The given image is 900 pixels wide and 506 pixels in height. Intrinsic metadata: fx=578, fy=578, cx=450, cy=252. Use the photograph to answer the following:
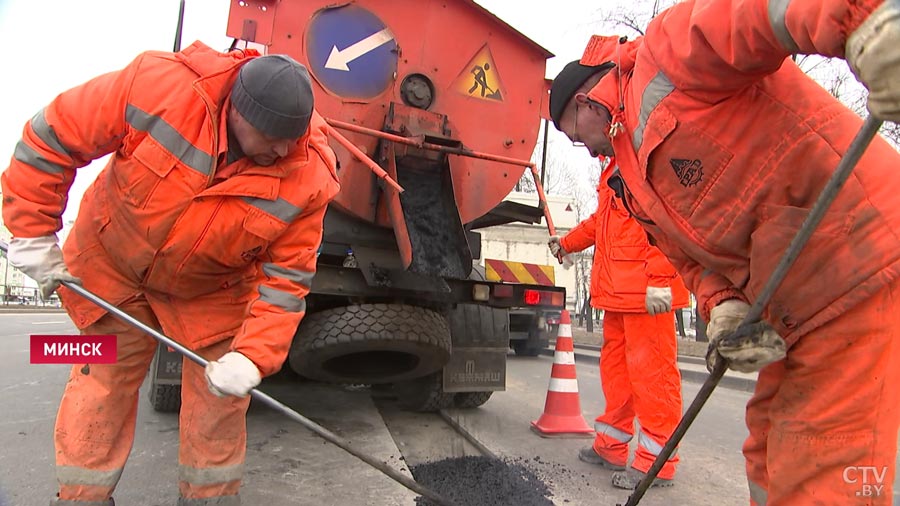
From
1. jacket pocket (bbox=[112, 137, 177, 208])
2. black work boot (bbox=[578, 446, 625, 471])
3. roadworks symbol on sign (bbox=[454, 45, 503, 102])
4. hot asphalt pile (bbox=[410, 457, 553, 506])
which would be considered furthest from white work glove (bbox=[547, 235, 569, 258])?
jacket pocket (bbox=[112, 137, 177, 208])

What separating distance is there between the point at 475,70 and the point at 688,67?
2.87 meters

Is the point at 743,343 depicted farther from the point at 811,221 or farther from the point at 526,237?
the point at 526,237

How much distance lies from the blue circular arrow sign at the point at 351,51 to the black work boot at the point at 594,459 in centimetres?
263

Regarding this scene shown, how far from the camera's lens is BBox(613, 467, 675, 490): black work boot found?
3.08 m

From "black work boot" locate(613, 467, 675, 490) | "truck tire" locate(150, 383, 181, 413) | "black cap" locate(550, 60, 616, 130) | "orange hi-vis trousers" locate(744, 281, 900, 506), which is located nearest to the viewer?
"orange hi-vis trousers" locate(744, 281, 900, 506)

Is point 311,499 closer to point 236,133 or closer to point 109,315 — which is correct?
point 109,315

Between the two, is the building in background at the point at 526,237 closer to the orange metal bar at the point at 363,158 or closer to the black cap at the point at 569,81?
the orange metal bar at the point at 363,158

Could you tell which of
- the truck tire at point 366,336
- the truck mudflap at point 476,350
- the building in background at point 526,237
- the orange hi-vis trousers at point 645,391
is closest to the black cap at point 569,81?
the orange hi-vis trousers at point 645,391

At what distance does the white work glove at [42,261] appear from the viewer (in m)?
1.96

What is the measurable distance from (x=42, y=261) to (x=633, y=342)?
2.74 metres

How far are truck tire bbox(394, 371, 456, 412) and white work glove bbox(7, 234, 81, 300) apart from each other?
2.77 metres

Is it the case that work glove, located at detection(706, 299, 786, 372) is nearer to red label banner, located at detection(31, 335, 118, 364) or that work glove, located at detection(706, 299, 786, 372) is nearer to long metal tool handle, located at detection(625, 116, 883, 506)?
long metal tool handle, located at detection(625, 116, 883, 506)

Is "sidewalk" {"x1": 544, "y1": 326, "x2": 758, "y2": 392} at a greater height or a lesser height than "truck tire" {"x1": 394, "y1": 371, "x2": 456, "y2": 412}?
lesser

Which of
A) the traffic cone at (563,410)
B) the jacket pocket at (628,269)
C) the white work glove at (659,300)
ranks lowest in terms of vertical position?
the traffic cone at (563,410)
